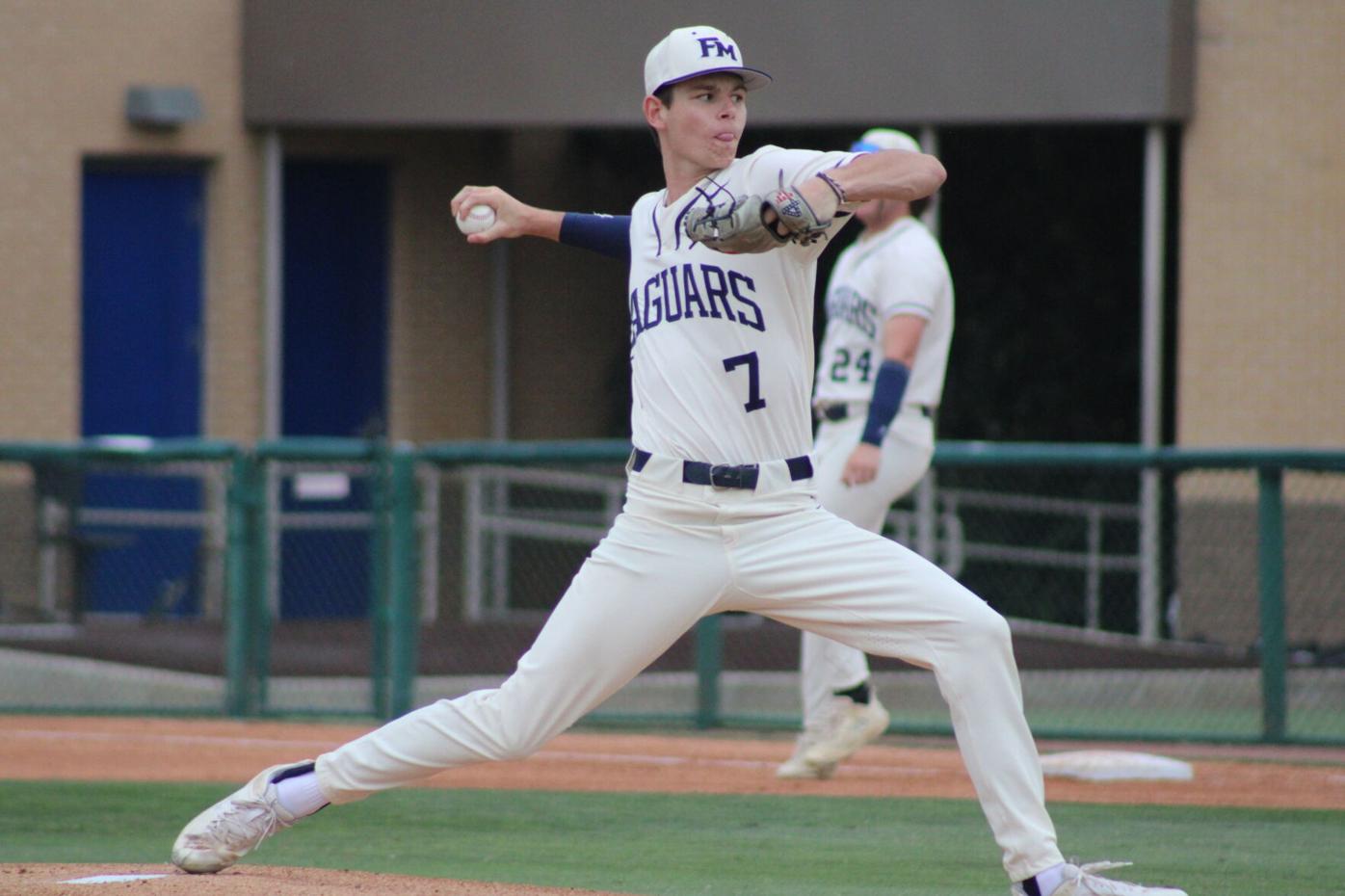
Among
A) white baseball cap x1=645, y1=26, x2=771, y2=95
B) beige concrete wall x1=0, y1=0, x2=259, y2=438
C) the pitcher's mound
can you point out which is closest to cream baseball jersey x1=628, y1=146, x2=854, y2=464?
white baseball cap x1=645, y1=26, x2=771, y2=95

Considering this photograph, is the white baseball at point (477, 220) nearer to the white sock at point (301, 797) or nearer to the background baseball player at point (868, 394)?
the white sock at point (301, 797)

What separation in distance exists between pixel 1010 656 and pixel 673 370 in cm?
108

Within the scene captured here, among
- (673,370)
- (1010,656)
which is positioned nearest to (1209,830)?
(1010,656)

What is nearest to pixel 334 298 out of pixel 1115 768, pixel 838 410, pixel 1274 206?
pixel 1274 206

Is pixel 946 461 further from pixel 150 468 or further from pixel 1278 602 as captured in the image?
pixel 150 468

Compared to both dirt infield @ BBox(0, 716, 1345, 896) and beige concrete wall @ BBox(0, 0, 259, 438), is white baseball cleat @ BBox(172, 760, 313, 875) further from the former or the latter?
beige concrete wall @ BBox(0, 0, 259, 438)

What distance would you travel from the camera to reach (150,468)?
1055 centimetres

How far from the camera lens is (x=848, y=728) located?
7.85 meters

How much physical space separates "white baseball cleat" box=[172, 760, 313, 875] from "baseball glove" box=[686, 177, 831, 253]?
1754 mm

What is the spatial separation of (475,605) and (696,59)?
7.41 meters

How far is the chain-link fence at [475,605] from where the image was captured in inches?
384

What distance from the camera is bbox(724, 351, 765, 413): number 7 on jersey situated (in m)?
5.04

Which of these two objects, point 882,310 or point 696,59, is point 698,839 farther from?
point 696,59

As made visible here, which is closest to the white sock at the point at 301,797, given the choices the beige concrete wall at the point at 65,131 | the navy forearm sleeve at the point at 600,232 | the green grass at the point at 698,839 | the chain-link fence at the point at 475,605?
the green grass at the point at 698,839
